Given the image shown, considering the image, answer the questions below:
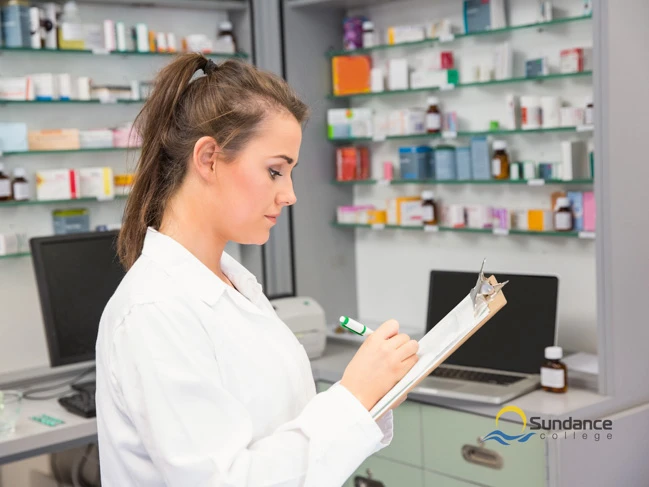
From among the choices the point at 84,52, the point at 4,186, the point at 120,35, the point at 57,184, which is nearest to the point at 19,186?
the point at 4,186

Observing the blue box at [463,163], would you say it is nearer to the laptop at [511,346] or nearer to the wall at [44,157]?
the laptop at [511,346]

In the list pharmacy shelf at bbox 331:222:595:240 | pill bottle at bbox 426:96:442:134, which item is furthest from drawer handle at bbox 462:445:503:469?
pill bottle at bbox 426:96:442:134

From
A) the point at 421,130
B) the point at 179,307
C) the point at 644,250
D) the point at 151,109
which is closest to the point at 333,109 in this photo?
the point at 421,130

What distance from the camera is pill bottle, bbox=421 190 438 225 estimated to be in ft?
12.4

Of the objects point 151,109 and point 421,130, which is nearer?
point 151,109

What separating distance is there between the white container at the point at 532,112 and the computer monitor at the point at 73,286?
5.54 ft

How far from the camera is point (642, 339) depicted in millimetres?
2904

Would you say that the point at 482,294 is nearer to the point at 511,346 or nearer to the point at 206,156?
the point at 206,156

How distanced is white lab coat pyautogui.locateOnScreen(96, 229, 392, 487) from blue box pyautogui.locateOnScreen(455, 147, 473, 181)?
94.2 inches

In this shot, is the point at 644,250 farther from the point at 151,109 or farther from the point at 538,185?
the point at 151,109

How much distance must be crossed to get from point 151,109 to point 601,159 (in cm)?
173

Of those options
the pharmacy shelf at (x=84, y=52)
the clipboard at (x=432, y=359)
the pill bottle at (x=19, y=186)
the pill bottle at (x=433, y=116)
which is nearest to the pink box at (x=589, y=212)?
the pill bottle at (x=433, y=116)

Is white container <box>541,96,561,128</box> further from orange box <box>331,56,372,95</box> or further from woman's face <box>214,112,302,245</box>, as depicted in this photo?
woman's face <box>214,112,302,245</box>

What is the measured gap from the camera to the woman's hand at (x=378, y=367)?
1.32m
